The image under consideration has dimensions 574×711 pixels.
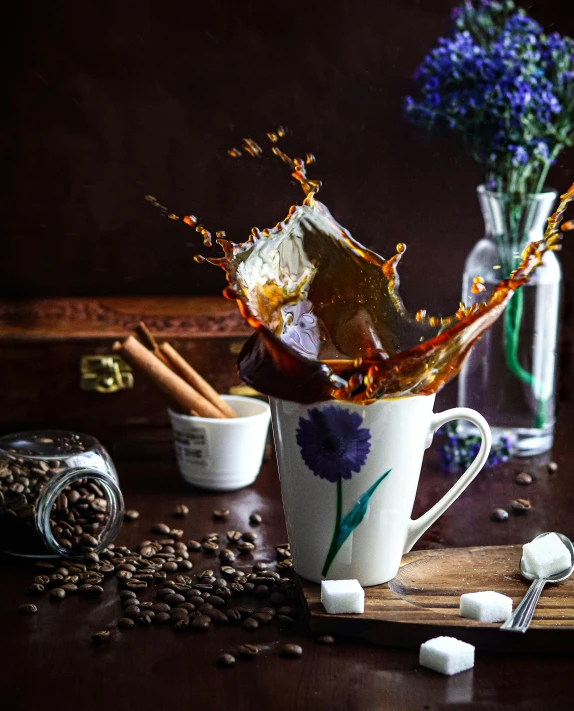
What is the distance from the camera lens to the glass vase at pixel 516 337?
1.51m

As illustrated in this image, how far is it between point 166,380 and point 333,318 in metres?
0.36

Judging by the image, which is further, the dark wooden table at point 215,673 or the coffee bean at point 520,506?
the coffee bean at point 520,506

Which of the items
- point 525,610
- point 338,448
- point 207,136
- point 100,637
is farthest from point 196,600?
point 207,136

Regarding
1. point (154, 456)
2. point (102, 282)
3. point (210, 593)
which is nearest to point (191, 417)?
point (154, 456)

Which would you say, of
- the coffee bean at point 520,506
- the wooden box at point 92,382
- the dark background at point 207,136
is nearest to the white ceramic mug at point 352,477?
the coffee bean at point 520,506

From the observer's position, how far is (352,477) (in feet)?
3.20

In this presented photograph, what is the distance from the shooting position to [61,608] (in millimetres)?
1034

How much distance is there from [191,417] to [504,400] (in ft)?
1.59

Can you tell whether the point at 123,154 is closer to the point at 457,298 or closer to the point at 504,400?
the point at 457,298

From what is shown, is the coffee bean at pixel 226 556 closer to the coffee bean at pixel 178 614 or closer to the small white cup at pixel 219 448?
the coffee bean at pixel 178 614

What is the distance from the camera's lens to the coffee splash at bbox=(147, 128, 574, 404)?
956 mm

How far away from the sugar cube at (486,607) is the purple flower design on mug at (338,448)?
0.13 meters

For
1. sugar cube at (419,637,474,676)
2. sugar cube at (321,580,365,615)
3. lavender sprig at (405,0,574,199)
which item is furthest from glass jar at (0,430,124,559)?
lavender sprig at (405,0,574,199)

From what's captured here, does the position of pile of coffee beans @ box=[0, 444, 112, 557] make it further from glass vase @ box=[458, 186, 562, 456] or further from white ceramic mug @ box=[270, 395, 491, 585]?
glass vase @ box=[458, 186, 562, 456]
